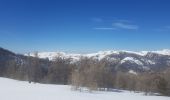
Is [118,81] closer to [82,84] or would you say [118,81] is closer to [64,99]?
[82,84]

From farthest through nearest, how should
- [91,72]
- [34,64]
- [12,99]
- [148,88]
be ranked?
1. [34,64]
2. [148,88]
3. [91,72]
4. [12,99]

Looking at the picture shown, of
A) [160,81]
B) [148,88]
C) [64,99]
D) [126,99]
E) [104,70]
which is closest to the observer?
[64,99]

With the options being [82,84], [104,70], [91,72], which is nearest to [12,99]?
[82,84]

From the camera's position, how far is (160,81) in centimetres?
4766

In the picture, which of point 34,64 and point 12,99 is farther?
point 34,64

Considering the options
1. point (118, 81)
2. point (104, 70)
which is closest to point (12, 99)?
point (104, 70)

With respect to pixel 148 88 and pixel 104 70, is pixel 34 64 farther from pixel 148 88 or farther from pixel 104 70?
pixel 148 88

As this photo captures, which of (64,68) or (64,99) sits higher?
(64,68)

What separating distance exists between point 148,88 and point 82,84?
13.8 m

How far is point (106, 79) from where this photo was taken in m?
42.5

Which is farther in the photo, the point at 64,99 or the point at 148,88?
the point at 148,88

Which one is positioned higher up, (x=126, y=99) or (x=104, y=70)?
(x=104, y=70)

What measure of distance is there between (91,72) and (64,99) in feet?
52.5

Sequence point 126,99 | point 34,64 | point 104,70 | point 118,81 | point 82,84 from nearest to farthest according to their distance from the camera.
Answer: point 126,99 → point 82,84 → point 104,70 → point 34,64 → point 118,81
